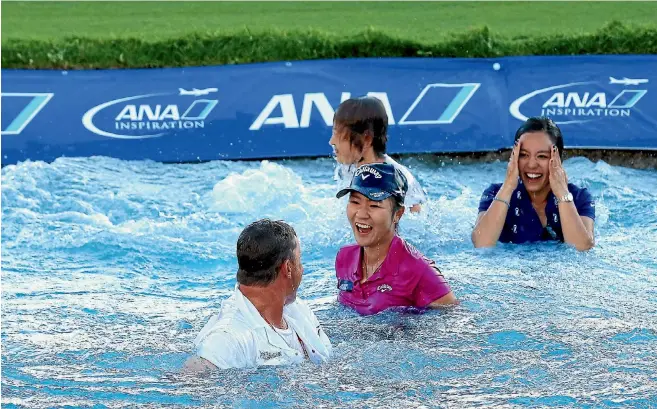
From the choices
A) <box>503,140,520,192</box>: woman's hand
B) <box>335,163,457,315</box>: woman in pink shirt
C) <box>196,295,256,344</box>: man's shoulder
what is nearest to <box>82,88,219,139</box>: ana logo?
<box>503,140,520,192</box>: woman's hand

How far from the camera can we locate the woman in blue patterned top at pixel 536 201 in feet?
21.5

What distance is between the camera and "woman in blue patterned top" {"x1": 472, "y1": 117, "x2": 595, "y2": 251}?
6566mm

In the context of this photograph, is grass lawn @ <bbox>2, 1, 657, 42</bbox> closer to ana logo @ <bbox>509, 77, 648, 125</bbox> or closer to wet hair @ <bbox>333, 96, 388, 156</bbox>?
ana logo @ <bbox>509, 77, 648, 125</bbox>

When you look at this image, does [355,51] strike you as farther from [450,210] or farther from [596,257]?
[596,257]

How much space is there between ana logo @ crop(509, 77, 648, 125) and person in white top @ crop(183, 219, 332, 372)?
5.48 meters

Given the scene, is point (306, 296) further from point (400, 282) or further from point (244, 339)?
point (244, 339)

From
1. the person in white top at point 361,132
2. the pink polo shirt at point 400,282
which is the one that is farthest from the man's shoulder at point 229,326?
the person in white top at point 361,132

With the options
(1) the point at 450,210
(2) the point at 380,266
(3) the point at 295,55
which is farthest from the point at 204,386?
(3) the point at 295,55

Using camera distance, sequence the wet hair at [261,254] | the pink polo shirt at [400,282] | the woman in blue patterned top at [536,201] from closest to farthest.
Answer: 1. the wet hair at [261,254]
2. the pink polo shirt at [400,282]
3. the woman in blue patterned top at [536,201]

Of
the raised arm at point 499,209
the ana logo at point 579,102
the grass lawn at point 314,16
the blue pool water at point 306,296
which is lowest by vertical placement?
the blue pool water at point 306,296

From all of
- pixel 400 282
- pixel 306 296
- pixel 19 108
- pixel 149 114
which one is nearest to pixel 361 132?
pixel 306 296

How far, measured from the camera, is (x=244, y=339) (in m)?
4.07

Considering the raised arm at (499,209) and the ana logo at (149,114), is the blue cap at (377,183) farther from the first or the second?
the ana logo at (149,114)

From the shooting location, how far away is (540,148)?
6582 mm
